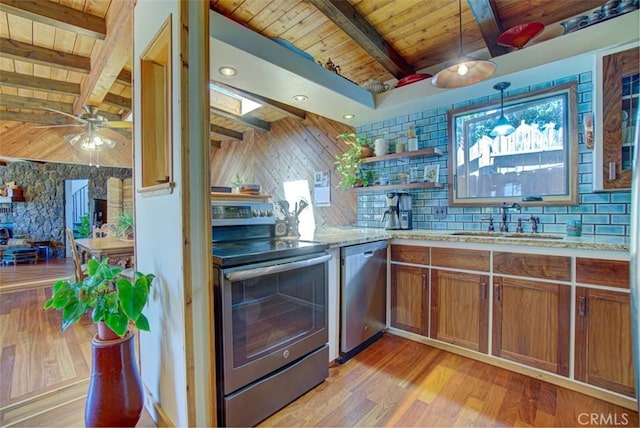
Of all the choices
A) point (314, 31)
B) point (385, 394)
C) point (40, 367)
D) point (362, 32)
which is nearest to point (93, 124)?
point (40, 367)

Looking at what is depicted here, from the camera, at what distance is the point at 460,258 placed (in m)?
2.22

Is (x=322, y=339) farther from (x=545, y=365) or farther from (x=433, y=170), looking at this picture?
(x=433, y=170)

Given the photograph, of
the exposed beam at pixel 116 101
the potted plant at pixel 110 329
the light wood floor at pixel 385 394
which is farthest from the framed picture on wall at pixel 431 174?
the exposed beam at pixel 116 101

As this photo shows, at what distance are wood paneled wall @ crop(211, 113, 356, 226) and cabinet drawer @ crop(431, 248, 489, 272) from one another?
1538 millimetres

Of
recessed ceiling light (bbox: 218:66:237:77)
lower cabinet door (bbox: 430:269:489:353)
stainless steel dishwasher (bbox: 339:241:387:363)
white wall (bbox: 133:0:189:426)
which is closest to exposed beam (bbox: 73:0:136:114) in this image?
white wall (bbox: 133:0:189:426)

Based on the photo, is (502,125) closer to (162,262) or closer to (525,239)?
(525,239)

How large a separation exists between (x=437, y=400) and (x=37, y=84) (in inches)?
201

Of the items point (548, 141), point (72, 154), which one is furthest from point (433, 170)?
point (72, 154)

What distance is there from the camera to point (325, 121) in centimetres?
411

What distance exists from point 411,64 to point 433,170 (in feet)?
3.70

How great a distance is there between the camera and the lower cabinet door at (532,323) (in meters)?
1.83

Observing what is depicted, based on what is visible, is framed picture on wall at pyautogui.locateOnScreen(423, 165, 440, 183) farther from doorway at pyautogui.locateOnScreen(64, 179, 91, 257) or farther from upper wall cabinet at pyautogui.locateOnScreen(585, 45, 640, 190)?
doorway at pyautogui.locateOnScreen(64, 179, 91, 257)

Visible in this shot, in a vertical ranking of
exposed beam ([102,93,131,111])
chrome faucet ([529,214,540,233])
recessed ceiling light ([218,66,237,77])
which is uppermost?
exposed beam ([102,93,131,111])

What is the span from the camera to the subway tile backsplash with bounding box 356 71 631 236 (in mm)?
2133
